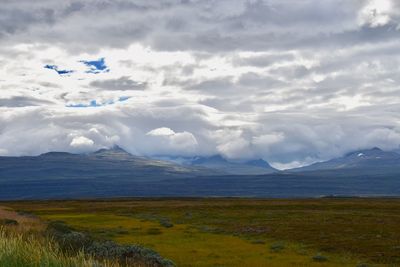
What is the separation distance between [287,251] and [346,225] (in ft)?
76.0

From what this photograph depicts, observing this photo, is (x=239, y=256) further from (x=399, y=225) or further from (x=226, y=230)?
(x=399, y=225)

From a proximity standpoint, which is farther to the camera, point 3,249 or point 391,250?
point 391,250

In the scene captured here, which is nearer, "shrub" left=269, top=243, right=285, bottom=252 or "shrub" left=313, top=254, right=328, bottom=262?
"shrub" left=313, top=254, right=328, bottom=262

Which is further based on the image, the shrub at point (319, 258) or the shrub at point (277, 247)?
the shrub at point (277, 247)

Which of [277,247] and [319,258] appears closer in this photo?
[319,258]

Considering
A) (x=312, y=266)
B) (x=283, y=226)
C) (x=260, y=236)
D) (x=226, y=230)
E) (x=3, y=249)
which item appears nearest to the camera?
(x=3, y=249)

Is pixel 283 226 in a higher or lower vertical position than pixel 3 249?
lower

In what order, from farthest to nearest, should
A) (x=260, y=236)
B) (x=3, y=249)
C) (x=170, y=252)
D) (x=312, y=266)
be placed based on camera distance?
(x=260, y=236) < (x=170, y=252) < (x=312, y=266) < (x=3, y=249)

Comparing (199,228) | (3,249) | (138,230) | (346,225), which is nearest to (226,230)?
(199,228)

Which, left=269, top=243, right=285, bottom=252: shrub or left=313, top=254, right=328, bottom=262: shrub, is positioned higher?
left=313, top=254, right=328, bottom=262: shrub

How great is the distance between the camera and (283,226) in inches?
2259

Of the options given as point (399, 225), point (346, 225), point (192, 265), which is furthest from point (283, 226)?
point (192, 265)

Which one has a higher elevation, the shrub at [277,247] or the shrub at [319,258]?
the shrub at [319,258]

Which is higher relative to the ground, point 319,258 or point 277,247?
point 319,258
